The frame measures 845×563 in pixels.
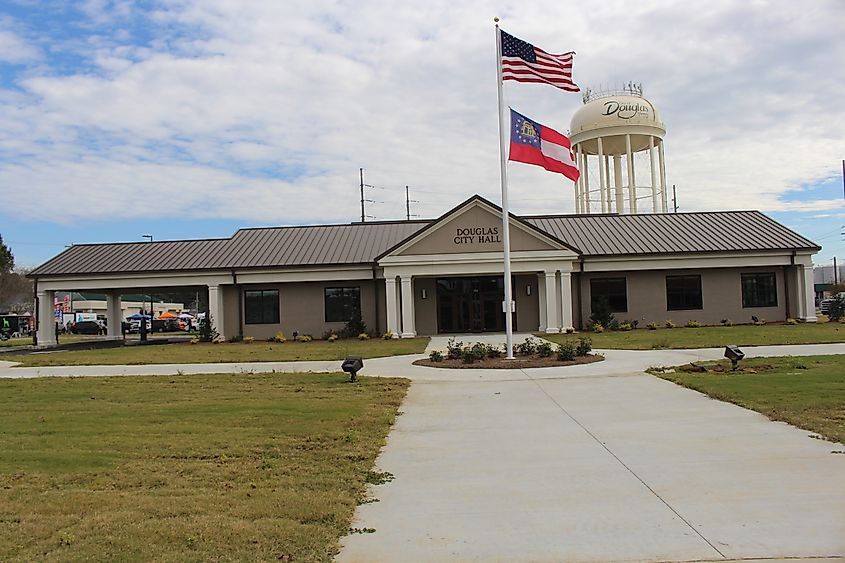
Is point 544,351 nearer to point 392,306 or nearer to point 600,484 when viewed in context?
point 600,484

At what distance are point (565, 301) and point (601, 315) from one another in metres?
2.23

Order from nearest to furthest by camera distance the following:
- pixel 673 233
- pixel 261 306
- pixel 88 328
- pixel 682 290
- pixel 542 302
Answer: pixel 542 302
pixel 682 290
pixel 261 306
pixel 673 233
pixel 88 328

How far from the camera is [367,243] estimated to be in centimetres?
3728

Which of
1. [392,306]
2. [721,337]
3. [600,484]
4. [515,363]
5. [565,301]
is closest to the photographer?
[600,484]

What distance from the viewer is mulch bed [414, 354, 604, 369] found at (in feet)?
60.0

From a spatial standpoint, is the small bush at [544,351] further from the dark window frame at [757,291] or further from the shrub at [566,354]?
the dark window frame at [757,291]

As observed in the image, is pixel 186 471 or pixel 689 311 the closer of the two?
pixel 186 471

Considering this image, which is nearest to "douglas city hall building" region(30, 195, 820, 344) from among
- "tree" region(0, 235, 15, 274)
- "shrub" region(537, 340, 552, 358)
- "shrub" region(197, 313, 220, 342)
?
"shrub" region(197, 313, 220, 342)

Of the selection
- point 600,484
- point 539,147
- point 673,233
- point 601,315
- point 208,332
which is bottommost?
point 600,484

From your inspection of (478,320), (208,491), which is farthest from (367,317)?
(208,491)

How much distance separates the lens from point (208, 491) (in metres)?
6.91

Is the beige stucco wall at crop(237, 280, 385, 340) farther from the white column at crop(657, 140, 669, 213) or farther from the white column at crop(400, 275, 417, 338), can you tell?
the white column at crop(657, 140, 669, 213)

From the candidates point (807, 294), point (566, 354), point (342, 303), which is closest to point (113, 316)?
point (342, 303)

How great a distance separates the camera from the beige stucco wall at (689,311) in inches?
1357
